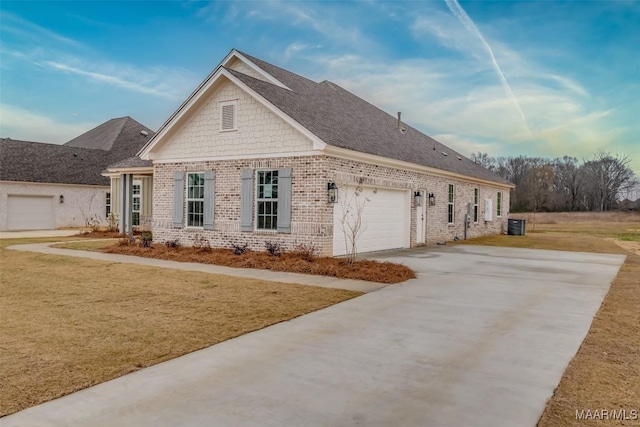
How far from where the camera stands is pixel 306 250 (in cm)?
1250

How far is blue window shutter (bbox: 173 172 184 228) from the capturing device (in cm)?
1544

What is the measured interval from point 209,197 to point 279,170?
2.97 m

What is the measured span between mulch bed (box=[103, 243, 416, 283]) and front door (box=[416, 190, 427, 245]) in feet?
21.7

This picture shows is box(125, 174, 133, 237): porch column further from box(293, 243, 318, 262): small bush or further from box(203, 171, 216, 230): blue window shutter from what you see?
box(293, 243, 318, 262): small bush

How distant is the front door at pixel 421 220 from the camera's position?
17.7 metres

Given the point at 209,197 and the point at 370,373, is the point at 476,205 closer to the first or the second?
the point at 209,197

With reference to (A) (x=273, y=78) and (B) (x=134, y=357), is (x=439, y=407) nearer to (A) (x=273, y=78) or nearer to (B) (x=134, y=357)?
(B) (x=134, y=357)

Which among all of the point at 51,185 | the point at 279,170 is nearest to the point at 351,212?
the point at 279,170

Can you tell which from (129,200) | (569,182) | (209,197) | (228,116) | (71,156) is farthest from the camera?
(569,182)

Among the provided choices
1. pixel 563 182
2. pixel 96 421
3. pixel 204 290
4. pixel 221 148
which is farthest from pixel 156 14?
pixel 563 182

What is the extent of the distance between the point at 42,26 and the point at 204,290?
1605 centimetres

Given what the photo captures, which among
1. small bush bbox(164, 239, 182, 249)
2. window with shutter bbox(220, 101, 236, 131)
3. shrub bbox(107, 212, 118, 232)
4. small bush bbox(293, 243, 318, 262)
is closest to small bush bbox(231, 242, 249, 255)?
small bush bbox(293, 243, 318, 262)

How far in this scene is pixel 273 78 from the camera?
642 inches

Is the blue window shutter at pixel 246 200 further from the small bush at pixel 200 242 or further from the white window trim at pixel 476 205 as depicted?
the white window trim at pixel 476 205
